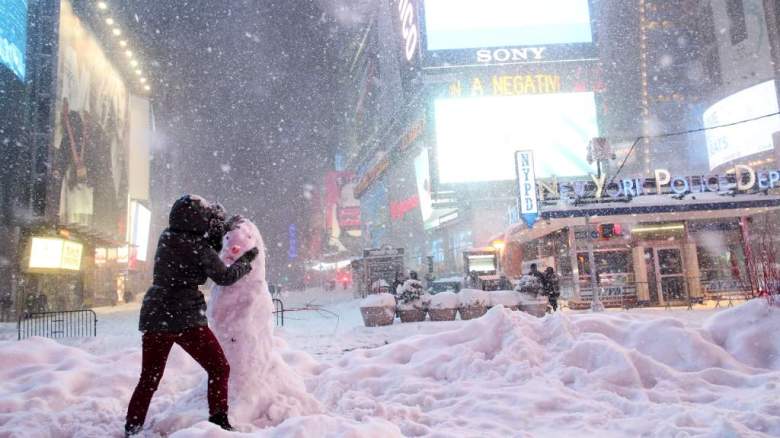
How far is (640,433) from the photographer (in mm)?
3910

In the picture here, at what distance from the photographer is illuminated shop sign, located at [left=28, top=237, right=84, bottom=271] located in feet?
85.8

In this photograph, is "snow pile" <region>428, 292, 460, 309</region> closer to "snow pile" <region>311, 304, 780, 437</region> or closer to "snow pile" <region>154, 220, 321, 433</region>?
"snow pile" <region>311, 304, 780, 437</region>

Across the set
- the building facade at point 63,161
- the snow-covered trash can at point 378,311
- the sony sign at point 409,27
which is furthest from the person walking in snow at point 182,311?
the sony sign at point 409,27

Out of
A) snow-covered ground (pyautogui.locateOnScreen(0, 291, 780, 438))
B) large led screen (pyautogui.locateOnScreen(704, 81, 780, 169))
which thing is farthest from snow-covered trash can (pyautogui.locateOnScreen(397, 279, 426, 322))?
large led screen (pyautogui.locateOnScreen(704, 81, 780, 169))

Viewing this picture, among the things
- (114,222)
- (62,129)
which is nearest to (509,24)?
(62,129)

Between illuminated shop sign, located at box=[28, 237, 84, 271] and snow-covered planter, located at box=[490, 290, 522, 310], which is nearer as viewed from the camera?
snow-covered planter, located at box=[490, 290, 522, 310]

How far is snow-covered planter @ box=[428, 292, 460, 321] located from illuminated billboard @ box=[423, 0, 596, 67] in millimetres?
31435

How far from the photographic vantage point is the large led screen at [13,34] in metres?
24.3

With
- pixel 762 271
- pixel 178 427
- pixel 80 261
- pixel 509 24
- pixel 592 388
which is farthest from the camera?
pixel 509 24

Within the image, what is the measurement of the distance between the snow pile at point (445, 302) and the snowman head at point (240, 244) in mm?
10929

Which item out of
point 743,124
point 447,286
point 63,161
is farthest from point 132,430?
point 743,124

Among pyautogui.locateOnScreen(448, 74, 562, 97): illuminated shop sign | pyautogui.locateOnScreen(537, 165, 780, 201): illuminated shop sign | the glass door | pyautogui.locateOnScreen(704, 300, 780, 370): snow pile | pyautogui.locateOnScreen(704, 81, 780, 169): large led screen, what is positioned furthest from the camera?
pyautogui.locateOnScreen(704, 81, 780, 169): large led screen

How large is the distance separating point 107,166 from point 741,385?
43.0 metres

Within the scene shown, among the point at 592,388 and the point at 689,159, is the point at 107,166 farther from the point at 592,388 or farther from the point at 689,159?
the point at 689,159
